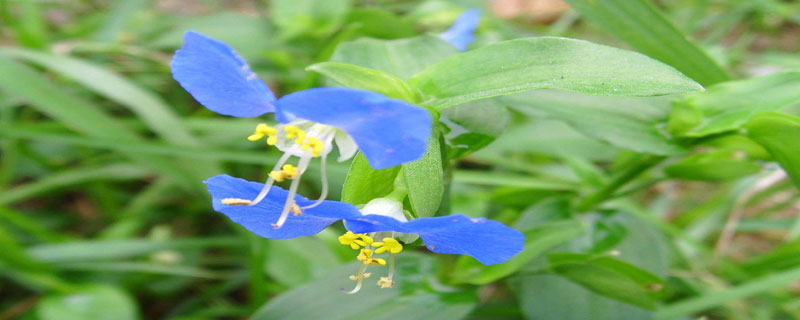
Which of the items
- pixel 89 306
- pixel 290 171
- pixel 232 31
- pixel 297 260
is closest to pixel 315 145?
pixel 290 171

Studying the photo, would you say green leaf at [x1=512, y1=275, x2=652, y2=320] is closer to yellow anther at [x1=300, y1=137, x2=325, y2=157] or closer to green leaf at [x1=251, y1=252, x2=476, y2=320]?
green leaf at [x1=251, y1=252, x2=476, y2=320]

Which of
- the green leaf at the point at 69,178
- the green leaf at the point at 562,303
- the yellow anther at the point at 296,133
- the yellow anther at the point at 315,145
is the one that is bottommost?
the green leaf at the point at 562,303

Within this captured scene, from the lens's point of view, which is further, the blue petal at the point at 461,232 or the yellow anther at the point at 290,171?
the yellow anther at the point at 290,171

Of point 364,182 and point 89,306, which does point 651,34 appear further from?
point 89,306

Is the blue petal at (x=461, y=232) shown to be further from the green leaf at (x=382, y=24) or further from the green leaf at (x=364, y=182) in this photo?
the green leaf at (x=382, y=24)

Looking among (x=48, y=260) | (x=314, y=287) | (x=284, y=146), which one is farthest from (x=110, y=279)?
(x=284, y=146)

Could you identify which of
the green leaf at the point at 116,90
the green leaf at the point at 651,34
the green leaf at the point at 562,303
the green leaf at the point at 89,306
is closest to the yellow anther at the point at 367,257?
the green leaf at the point at 562,303

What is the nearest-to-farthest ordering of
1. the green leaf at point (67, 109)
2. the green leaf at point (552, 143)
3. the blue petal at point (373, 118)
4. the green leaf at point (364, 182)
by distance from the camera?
the blue petal at point (373, 118), the green leaf at point (364, 182), the green leaf at point (67, 109), the green leaf at point (552, 143)
